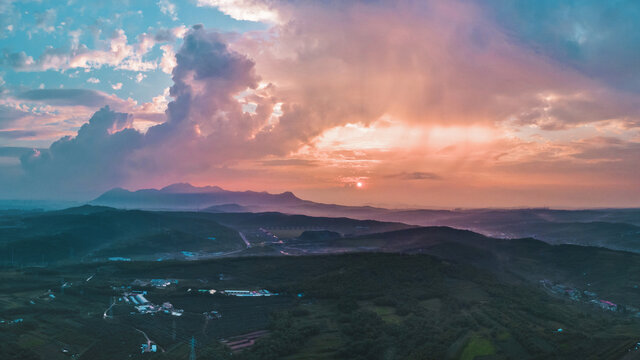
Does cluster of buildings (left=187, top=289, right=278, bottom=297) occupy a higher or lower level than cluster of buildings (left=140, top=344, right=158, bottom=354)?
higher

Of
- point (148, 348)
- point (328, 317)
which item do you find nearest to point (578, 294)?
point (328, 317)

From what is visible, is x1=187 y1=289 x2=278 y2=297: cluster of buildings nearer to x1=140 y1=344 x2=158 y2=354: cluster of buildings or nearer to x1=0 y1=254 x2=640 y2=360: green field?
x1=0 y1=254 x2=640 y2=360: green field

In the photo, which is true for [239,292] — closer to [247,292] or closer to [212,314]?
[247,292]

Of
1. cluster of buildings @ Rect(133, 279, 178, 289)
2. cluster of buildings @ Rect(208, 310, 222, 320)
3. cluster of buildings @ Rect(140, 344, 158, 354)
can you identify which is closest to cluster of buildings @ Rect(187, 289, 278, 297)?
cluster of buildings @ Rect(133, 279, 178, 289)

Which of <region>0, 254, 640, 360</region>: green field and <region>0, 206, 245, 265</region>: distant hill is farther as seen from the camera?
<region>0, 206, 245, 265</region>: distant hill

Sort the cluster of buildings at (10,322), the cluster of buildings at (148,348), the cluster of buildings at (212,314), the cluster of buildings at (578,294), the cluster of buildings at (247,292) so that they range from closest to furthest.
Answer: the cluster of buildings at (148,348)
the cluster of buildings at (10,322)
the cluster of buildings at (212,314)
the cluster of buildings at (578,294)
the cluster of buildings at (247,292)

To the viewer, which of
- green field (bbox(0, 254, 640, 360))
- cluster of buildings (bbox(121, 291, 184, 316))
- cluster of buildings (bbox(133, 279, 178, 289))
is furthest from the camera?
cluster of buildings (bbox(133, 279, 178, 289))

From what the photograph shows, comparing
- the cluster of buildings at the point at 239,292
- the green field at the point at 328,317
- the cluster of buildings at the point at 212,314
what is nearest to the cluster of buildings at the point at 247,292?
the cluster of buildings at the point at 239,292

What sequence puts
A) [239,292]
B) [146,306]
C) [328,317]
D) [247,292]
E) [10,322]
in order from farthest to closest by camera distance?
[247,292]
[239,292]
[146,306]
[328,317]
[10,322]

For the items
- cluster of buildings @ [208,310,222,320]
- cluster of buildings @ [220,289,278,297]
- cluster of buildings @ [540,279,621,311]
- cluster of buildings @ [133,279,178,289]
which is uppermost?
cluster of buildings @ [540,279,621,311]

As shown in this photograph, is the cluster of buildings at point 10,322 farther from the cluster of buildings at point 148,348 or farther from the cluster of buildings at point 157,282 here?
the cluster of buildings at point 157,282

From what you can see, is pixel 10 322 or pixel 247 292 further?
pixel 247 292

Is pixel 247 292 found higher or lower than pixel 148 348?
higher
